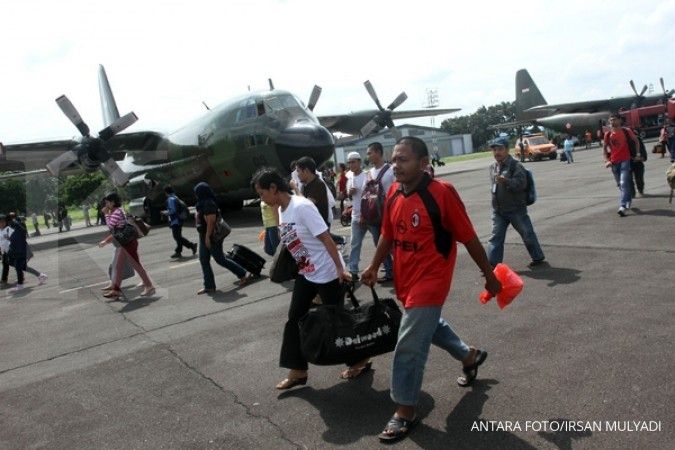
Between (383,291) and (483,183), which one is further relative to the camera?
(483,183)

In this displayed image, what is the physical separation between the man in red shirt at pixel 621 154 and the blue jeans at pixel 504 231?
13.1 ft

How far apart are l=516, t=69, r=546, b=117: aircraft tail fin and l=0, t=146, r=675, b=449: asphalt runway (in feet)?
151

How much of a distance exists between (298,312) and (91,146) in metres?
19.1

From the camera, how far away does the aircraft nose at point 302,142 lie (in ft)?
51.9

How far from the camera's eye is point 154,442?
3.66 metres

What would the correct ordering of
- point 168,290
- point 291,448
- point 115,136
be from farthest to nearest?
point 115,136, point 168,290, point 291,448

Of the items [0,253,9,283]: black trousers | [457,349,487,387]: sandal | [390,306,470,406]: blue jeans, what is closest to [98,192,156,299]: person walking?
[0,253,9,283]: black trousers

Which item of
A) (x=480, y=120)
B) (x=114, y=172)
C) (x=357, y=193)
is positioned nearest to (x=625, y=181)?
(x=357, y=193)

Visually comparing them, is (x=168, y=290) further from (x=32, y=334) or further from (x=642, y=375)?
(x=642, y=375)

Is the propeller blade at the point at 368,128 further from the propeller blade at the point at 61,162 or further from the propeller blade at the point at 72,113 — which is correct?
the propeller blade at the point at 61,162

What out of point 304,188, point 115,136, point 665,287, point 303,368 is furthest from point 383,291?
point 115,136

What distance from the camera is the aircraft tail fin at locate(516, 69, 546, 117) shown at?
50.0 meters

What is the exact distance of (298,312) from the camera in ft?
13.9

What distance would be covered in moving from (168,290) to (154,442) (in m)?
5.39
